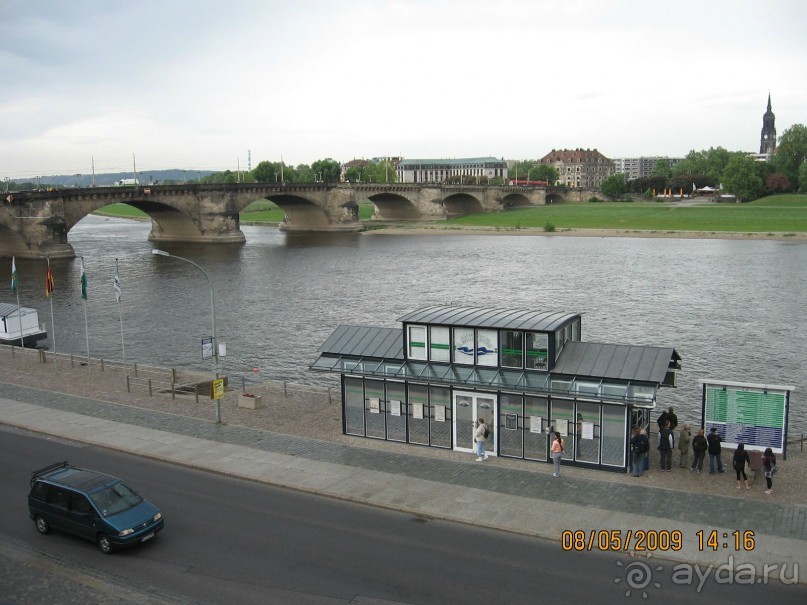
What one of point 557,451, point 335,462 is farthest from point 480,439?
point 335,462

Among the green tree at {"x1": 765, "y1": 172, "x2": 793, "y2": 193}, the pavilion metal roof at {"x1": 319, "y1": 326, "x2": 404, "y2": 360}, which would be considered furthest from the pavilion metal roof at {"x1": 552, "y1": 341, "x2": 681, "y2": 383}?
the green tree at {"x1": 765, "y1": 172, "x2": 793, "y2": 193}

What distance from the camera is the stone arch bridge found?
85938 millimetres

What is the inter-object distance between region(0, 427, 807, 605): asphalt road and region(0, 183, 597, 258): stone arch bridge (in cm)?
7431

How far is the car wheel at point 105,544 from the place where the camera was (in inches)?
613

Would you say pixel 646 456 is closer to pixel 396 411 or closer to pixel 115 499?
pixel 396 411

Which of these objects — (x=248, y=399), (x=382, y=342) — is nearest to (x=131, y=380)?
(x=248, y=399)

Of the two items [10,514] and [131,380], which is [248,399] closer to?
[131,380]

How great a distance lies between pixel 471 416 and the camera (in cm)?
2181

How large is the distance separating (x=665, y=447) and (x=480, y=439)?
4.69m

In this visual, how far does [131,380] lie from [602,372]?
66.5ft

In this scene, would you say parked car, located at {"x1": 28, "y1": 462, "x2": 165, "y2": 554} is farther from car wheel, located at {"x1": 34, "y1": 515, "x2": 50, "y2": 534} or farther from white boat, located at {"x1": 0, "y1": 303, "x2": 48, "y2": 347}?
white boat, located at {"x1": 0, "y1": 303, "x2": 48, "y2": 347}

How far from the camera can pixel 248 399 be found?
89.6ft

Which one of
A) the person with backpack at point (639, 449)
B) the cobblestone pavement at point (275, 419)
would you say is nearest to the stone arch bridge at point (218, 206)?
the cobblestone pavement at point (275, 419)

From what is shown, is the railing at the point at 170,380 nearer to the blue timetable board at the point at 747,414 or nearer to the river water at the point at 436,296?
the river water at the point at 436,296
